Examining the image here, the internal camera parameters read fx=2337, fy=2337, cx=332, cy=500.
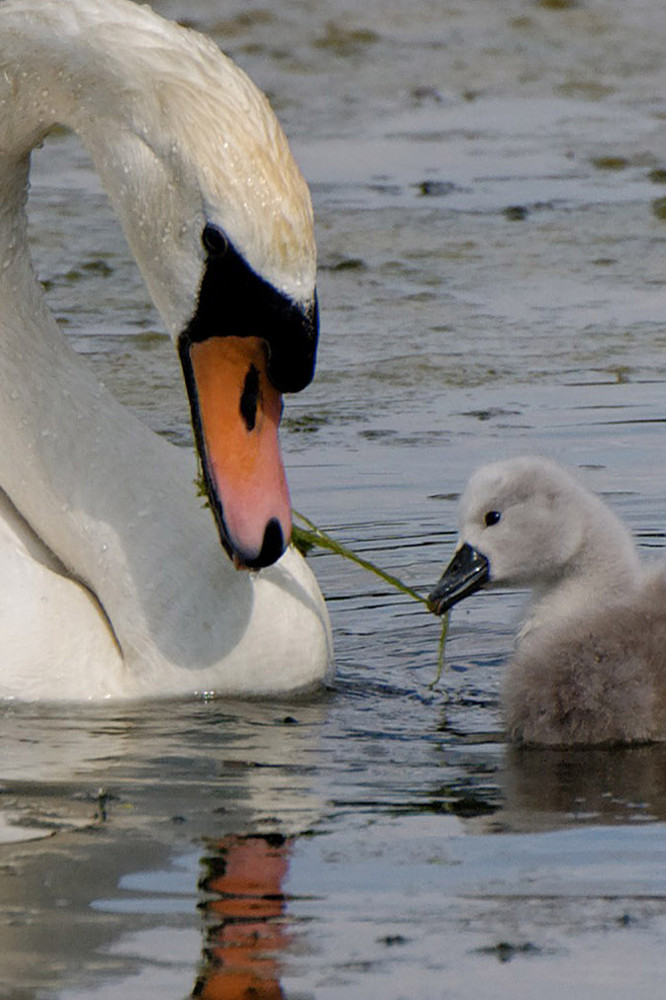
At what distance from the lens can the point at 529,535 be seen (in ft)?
18.5

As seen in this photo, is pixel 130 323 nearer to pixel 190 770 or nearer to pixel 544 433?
pixel 544 433

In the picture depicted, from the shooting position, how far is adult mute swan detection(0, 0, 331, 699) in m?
5.06

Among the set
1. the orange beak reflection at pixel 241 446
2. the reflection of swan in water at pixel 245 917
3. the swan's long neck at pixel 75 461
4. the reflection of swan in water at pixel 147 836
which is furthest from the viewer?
the swan's long neck at pixel 75 461

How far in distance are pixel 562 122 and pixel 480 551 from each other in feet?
26.9

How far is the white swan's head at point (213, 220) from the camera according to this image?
4980 millimetres

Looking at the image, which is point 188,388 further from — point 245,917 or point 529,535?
point 245,917

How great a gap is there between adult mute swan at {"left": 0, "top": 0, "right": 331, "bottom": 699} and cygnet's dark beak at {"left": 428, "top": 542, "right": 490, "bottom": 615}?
37 centimetres

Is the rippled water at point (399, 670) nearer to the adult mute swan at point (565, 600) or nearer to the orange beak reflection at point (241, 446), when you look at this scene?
the adult mute swan at point (565, 600)

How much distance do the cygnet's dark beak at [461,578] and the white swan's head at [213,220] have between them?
1.72ft

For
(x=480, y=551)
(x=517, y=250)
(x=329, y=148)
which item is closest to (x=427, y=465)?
(x=480, y=551)

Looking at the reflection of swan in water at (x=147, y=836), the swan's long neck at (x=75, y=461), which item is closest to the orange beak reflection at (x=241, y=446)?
the reflection of swan in water at (x=147, y=836)

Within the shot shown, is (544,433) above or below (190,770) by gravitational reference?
below

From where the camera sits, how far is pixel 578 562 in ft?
18.6

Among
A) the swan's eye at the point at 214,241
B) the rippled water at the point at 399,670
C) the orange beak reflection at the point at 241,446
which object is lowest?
the rippled water at the point at 399,670
